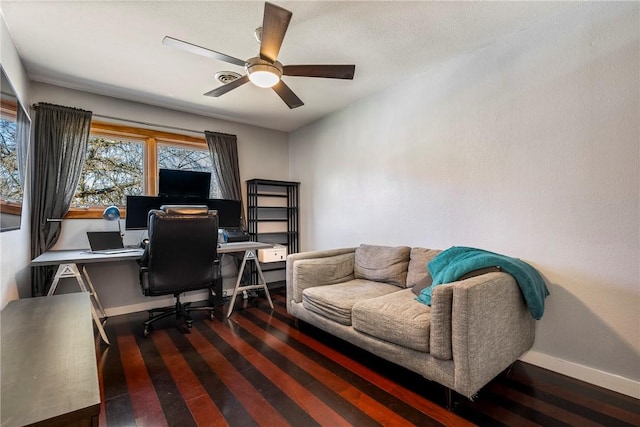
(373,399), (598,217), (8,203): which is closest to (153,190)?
(8,203)

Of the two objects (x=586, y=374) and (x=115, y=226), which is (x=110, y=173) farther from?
(x=586, y=374)

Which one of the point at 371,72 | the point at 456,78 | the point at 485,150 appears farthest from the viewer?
the point at 371,72

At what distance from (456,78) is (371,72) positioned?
2.47 ft

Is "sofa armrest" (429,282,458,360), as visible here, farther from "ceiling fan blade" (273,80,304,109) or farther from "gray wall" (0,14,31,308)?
"gray wall" (0,14,31,308)

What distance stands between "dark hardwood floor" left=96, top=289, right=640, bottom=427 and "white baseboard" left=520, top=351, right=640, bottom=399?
53 millimetres

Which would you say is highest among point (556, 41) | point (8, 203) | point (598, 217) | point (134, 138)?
point (556, 41)

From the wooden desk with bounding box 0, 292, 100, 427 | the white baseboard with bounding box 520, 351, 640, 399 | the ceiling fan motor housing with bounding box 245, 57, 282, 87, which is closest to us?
the wooden desk with bounding box 0, 292, 100, 427

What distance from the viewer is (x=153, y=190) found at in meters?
3.54

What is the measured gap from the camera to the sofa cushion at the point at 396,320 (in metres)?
1.78

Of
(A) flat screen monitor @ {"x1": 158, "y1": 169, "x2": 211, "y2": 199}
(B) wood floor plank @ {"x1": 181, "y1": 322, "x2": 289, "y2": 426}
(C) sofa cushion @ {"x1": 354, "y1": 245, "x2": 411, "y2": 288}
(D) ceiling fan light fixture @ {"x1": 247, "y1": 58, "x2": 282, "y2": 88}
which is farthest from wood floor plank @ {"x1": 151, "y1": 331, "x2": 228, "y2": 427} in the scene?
(D) ceiling fan light fixture @ {"x1": 247, "y1": 58, "x2": 282, "y2": 88}

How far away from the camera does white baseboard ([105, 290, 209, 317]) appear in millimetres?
3259

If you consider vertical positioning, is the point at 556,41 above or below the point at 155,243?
above

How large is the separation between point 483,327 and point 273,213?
11.0 feet

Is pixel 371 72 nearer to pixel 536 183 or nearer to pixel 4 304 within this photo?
pixel 536 183
